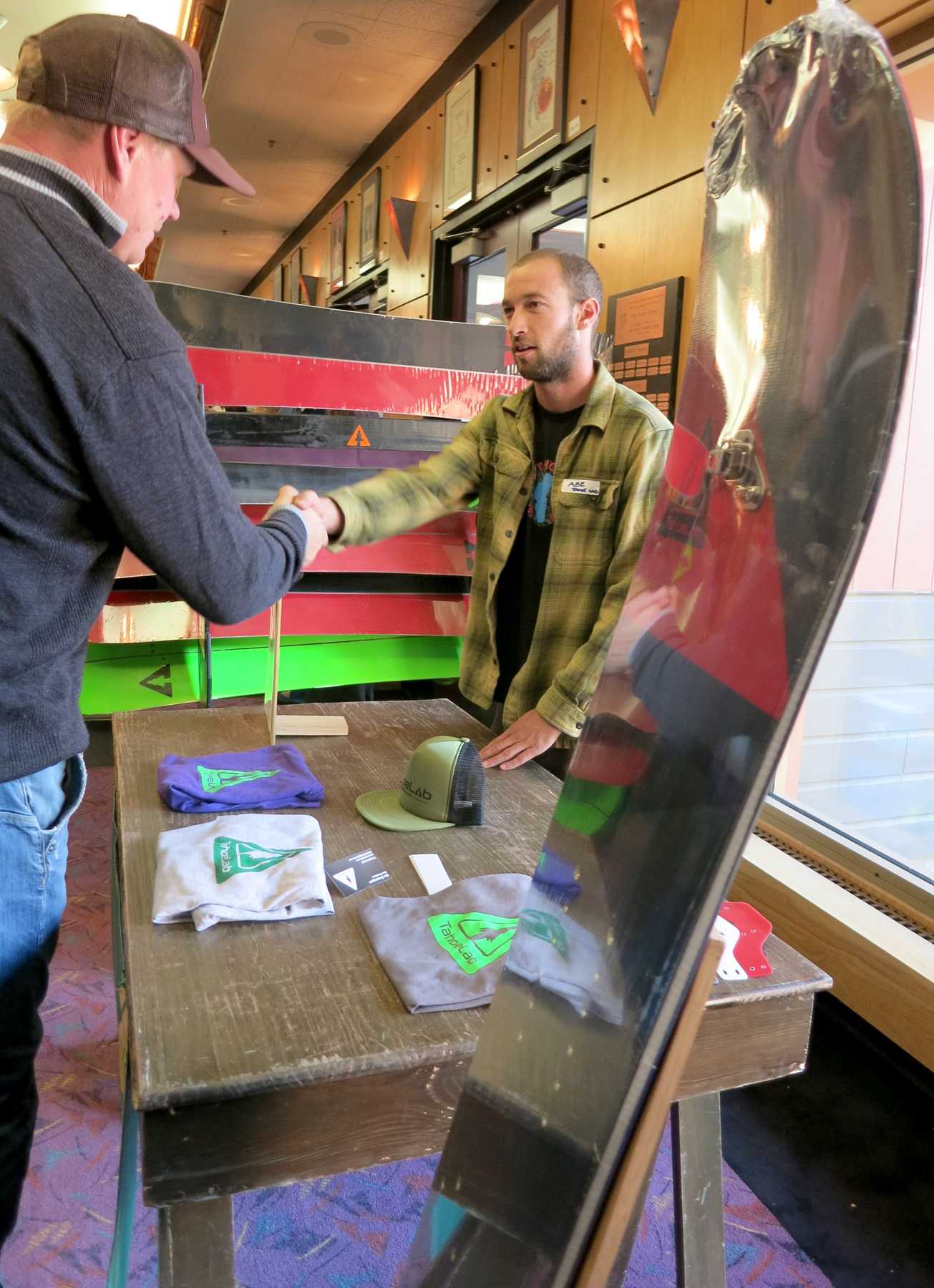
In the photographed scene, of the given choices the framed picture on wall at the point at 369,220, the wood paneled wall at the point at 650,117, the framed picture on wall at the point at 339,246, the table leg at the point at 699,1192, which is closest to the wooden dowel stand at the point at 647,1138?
the table leg at the point at 699,1192

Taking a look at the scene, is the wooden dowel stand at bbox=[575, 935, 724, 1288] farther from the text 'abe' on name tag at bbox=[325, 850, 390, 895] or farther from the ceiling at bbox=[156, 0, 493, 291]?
the ceiling at bbox=[156, 0, 493, 291]

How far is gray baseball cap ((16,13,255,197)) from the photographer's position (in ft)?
3.40

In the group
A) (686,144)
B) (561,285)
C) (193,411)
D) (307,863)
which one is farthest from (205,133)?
(686,144)

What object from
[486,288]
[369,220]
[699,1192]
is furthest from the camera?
[369,220]

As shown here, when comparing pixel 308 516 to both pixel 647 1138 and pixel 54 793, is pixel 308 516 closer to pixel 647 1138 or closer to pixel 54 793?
pixel 54 793

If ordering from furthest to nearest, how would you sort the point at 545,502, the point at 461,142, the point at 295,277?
1. the point at 295,277
2. the point at 461,142
3. the point at 545,502

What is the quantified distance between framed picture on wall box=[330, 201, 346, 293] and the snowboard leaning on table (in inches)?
302

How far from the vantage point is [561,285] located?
6.96 feet

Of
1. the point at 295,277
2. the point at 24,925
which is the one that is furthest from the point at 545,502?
the point at 295,277

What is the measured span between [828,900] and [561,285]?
1543mm

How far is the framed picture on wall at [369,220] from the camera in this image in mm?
6500

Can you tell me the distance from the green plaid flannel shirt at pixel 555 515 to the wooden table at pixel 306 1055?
0.84 m

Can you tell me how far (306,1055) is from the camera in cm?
81

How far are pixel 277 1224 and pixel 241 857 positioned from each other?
0.92m
